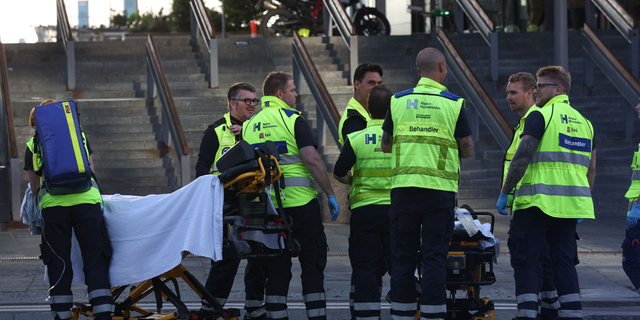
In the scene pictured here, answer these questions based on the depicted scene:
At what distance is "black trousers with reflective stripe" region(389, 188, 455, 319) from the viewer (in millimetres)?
4887

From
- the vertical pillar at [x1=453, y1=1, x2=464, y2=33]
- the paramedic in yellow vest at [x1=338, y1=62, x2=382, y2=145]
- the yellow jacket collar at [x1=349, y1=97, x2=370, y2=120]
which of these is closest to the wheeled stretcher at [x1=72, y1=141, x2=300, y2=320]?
the paramedic in yellow vest at [x1=338, y1=62, x2=382, y2=145]

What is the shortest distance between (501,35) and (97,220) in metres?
12.9

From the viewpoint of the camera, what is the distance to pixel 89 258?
508cm

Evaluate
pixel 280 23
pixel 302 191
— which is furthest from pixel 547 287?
pixel 280 23

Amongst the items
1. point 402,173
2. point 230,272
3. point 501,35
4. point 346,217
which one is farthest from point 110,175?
point 501,35

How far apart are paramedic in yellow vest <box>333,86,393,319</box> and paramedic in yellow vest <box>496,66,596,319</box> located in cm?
92

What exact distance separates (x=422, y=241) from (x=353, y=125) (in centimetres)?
121

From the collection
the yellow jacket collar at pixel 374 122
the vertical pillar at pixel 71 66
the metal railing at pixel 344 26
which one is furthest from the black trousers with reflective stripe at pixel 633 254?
the vertical pillar at pixel 71 66

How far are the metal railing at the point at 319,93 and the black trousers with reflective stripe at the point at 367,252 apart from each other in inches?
197

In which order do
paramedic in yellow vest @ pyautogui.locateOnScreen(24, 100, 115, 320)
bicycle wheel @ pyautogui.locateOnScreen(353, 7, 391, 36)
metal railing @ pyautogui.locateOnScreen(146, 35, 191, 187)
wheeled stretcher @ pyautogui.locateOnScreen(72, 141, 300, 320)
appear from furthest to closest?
bicycle wheel @ pyautogui.locateOnScreen(353, 7, 391, 36)
metal railing @ pyautogui.locateOnScreen(146, 35, 191, 187)
paramedic in yellow vest @ pyautogui.locateOnScreen(24, 100, 115, 320)
wheeled stretcher @ pyautogui.locateOnScreen(72, 141, 300, 320)

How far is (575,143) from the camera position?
17.5ft

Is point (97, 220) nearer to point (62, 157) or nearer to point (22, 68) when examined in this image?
point (62, 157)

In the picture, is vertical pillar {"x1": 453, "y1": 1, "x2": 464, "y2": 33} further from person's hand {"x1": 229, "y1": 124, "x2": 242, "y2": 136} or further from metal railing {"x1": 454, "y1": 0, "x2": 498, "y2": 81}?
person's hand {"x1": 229, "y1": 124, "x2": 242, "y2": 136}

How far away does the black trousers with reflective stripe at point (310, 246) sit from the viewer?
210 inches
